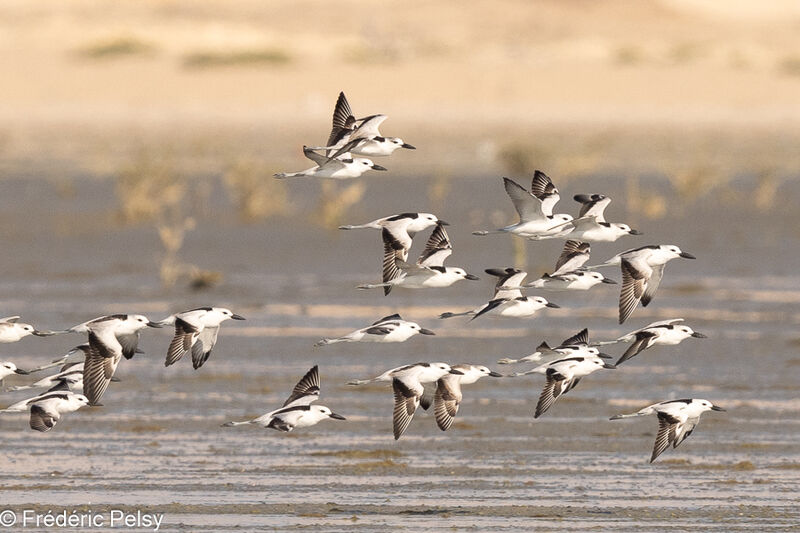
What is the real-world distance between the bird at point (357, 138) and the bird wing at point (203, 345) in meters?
1.38

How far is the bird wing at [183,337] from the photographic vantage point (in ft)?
37.0

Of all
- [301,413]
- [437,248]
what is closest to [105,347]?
[301,413]

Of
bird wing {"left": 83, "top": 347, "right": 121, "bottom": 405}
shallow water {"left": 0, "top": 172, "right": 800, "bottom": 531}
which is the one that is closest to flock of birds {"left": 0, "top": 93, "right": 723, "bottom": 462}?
bird wing {"left": 83, "top": 347, "right": 121, "bottom": 405}

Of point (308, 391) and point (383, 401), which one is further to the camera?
point (383, 401)

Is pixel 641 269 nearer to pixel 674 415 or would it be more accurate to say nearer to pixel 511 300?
pixel 511 300

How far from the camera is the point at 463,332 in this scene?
19438 mm

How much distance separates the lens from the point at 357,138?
12.2 m

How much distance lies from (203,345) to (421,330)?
140 centimetres

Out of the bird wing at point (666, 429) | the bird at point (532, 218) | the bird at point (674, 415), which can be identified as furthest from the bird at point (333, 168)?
the bird wing at point (666, 429)

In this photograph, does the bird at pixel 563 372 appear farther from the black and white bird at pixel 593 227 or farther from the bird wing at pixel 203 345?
the bird wing at pixel 203 345

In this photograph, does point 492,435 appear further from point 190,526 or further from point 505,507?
point 190,526

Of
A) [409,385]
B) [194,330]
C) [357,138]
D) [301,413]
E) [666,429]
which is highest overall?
[357,138]

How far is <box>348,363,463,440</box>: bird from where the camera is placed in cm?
1111

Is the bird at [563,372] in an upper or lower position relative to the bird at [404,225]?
lower
